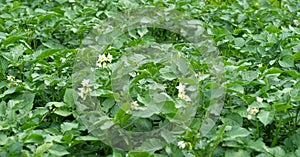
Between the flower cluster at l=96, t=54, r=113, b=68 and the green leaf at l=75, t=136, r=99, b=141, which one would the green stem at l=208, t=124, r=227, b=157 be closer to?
the green leaf at l=75, t=136, r=99, b=141

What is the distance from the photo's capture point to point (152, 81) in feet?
7.11

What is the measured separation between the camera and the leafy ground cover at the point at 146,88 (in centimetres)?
179

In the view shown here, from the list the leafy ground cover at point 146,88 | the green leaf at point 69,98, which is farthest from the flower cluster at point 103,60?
the green leaf at point 69,98

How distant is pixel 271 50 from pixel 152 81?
73 centimetres

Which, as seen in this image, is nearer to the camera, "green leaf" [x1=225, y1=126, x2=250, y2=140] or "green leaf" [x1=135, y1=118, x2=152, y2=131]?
"green leaf" [x1=225, y1=126, x2=250, y2=140]

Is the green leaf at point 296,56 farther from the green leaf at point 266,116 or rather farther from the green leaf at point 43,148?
the green leaf at point 43,148

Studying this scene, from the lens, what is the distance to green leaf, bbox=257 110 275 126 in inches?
72.2

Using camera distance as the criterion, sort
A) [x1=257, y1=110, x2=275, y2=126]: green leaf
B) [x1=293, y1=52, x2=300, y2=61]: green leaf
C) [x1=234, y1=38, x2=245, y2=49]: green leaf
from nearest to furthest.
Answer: [x1=257, y1=110, x2=275, y2=126]: green leaf → [x1=293, y1=52, x2=300, y2=61]: green leaf → [x1=234, y1=38, x2=245, y2=49]: green leaf

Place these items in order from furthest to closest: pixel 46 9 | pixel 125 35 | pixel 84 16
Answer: pixel 46 9
pixel 84 16
pixel 125 35

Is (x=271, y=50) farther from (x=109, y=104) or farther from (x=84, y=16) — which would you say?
(x=84, y=16)

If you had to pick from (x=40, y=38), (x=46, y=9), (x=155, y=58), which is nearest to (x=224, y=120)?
(x=155, y=58)

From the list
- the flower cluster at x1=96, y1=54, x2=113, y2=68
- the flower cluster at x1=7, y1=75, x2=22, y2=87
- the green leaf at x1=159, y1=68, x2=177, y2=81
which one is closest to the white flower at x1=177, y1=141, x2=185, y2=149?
the green leaf at x1=159, y1=68, x2=177, y2=81

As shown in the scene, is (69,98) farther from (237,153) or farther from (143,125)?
(237,153)

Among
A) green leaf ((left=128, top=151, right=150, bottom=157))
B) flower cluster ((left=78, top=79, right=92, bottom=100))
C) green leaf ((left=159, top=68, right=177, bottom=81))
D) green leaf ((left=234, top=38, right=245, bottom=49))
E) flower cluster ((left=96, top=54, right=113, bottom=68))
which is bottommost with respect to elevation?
green leaf ((left=234, top=38, right=245, bottom=49))
